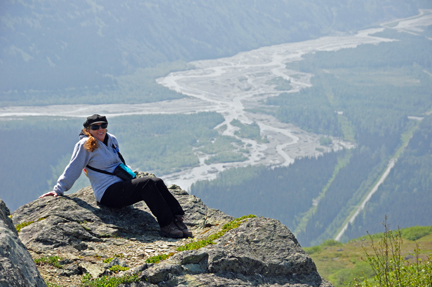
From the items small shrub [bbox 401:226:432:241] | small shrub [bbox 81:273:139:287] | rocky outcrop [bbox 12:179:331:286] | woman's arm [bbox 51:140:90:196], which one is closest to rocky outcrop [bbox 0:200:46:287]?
small shrub [bbox 81:273:139:287]

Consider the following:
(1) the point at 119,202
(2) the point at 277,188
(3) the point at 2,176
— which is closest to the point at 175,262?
(1) the point at 119,202

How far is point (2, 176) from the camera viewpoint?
190 m

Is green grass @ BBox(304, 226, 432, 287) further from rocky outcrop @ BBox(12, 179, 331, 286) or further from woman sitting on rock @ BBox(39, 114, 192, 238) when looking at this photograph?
woman sitting on rock @ BBox(39, 114, 192, 238)

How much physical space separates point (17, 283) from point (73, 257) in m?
2.71

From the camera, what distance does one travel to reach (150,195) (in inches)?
395

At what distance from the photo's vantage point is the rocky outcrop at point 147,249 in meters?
8.12

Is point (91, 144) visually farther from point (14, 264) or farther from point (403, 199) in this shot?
point (403, 199)

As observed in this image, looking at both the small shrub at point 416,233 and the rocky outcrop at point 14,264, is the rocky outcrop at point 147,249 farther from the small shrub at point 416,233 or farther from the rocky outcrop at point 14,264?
the small shrub at point 416,233

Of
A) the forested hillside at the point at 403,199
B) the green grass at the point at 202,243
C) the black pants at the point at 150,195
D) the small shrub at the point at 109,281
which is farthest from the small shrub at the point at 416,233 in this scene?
the forested hillside at the point at 403,199

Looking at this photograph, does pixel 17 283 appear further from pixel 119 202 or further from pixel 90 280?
pixel 119 202

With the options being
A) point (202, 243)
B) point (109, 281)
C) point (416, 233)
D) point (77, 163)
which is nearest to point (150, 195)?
point (202, 243)

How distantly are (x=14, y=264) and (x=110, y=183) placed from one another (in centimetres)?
458

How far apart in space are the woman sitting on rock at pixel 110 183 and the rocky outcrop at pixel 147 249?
1.39ft

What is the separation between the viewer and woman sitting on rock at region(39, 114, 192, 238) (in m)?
10.1
